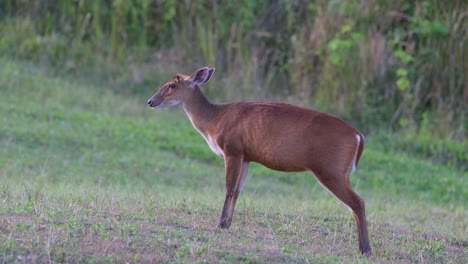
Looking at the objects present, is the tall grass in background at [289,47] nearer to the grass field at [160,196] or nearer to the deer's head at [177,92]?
the grass field at [160,196]

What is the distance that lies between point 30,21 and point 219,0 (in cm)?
347

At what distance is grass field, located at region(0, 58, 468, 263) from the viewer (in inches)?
251

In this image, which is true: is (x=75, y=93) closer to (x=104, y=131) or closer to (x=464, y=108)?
(x=104, y=131)

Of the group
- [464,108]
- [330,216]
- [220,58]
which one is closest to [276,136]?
[330,216]

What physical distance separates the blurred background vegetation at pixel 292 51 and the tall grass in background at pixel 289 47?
0.02 meters

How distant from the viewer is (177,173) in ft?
38.7

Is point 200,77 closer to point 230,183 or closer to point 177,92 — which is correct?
point 177,92

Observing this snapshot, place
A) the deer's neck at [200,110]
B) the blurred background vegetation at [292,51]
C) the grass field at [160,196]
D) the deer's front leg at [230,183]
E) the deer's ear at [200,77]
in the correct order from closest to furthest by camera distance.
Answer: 1. the grass field at [160,196]
2. the deer's front leg at [230,183]
3. the deer's neck at [200,110]
4. the deer's ear at [200,77]
5. the blurred background vegetation at [292,51]

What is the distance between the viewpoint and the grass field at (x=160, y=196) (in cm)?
639

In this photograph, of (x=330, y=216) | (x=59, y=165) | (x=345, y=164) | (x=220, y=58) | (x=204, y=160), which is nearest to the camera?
(x=345, y=164)

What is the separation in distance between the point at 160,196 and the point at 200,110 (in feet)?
5.86

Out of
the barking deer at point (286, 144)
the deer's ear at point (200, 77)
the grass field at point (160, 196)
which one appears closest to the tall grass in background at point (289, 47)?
the grass field at point (160, 196)

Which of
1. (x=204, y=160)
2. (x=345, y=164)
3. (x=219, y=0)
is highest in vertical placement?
(x=345, y=164)

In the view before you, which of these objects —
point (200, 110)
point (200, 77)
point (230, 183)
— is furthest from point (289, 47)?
point (230, 183)
